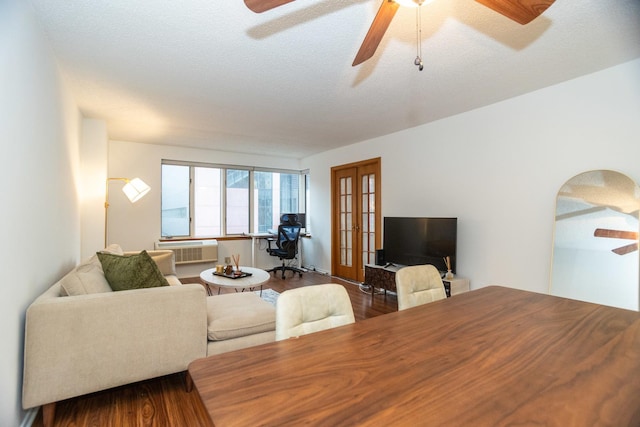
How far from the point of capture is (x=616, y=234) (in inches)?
93.1

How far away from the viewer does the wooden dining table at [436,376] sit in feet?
2.26

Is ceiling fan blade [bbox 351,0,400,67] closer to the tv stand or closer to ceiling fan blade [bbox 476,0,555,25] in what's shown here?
ceiling fan blade [bbox 476,0,555,25]

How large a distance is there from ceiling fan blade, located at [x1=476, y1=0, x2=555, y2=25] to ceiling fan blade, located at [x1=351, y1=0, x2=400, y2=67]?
0.34 metres

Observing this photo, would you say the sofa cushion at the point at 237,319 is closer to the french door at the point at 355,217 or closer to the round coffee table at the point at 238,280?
the round coffee table at the point at 238,280

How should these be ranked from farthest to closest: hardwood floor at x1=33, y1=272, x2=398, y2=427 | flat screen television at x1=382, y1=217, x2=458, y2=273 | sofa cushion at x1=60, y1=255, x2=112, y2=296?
flat screen television at x1=382, y1=217, x2=458, y2=273 → sofa cushion at x1=60, y1=255, x2=112, y2=296 → hardwood floor at x1=33, y1=272, x2=398, y2=427

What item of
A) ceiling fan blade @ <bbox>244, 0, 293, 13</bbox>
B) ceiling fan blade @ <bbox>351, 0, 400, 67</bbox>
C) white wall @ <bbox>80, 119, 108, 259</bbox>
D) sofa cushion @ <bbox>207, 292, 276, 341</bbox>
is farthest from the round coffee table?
ceiling fan blade @ <bbox>244, 0, 293, 13</bbox>

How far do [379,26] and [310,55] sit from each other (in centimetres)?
99

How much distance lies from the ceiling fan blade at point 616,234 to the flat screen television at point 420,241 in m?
1.24

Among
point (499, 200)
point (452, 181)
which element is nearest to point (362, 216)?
point (452, 181)

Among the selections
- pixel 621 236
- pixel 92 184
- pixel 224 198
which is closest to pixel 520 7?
pixel 621 236

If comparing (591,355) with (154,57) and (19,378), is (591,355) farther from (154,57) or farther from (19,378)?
(154,57)

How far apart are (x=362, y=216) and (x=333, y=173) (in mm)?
1067

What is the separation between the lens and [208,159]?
564cm

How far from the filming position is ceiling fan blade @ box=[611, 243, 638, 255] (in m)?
2.27
